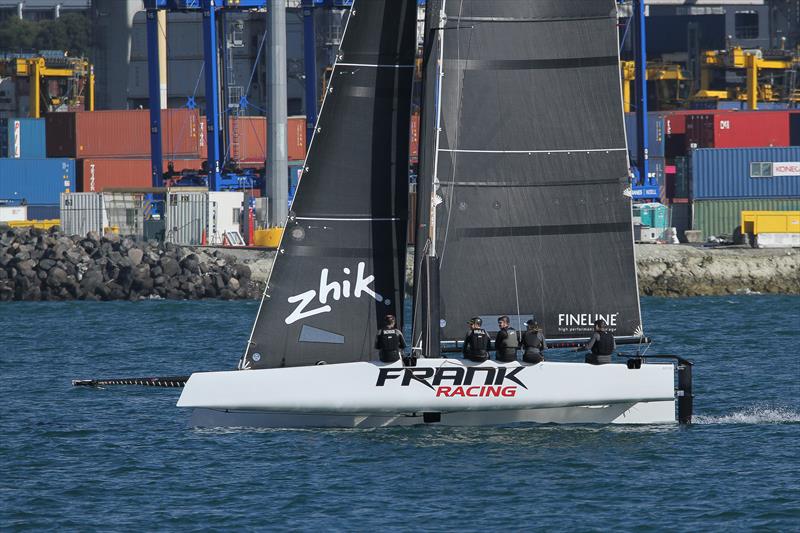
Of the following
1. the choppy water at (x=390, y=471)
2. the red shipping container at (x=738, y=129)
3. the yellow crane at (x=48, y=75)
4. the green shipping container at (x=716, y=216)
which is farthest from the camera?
the yellow crane at (x=48, y=75)

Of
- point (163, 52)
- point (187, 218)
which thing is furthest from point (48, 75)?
point (187, 218)

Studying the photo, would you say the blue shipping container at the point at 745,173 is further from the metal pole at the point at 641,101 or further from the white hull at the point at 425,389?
the white hull at the point at 425,389

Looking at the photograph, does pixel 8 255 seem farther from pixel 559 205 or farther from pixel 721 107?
pixel 721 107

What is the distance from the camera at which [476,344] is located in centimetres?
1697

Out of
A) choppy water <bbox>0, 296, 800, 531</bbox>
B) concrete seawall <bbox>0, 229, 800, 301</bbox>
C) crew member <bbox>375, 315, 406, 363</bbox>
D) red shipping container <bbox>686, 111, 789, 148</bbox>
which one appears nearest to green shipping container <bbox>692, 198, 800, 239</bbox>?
red shipping container <bbox>686, 111, 789, 148</bbox>

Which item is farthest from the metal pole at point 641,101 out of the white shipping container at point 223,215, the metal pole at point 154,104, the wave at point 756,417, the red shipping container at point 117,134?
the wave at point 756,417

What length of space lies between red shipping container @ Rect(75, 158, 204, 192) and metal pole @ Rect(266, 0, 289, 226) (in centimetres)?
888

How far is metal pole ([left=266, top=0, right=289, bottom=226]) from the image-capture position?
51688mm

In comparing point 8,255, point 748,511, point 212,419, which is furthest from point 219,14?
point 748,511

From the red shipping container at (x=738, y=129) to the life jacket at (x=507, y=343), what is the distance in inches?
1806

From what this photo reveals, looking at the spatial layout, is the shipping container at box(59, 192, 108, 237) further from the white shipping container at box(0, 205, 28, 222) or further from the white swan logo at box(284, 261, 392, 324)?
the white swan logo at box(284, 261, 392, 324)

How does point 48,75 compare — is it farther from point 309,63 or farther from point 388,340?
point 388,340

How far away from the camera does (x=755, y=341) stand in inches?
1239

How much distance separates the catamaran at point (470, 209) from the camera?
57.0 ft
